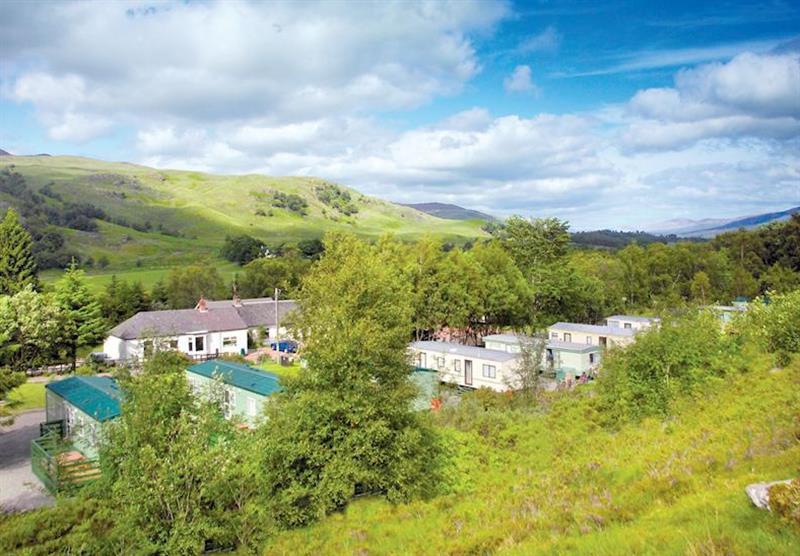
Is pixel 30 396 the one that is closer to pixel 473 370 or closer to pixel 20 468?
pixel 20 468

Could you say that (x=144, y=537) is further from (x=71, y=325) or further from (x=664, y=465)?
(x=71, y=325)

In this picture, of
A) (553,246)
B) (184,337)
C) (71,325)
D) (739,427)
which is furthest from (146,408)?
(553,246)

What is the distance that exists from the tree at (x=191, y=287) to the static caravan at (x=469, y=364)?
37576mm

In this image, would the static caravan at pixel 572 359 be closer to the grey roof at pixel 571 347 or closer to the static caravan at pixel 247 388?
the grey roof at pixel 571 347

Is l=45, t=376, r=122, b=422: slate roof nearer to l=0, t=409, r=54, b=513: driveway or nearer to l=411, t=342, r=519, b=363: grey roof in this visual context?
l=0, t=409, r=54, b=513: driveway

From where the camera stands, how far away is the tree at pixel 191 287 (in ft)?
217

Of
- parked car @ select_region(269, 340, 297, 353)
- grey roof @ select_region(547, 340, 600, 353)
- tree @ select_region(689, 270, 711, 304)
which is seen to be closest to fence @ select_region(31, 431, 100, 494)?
parked car @ select_region(269, 340, 297, 353)

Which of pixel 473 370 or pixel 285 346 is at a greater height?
pixel 285 346

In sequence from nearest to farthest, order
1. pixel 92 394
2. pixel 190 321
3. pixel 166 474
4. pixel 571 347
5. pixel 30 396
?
pixel 166 474 < pixel 92 394 < pixel 30 396 < pixel 571 347 < pixel 190 321

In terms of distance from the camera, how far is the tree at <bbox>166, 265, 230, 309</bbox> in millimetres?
66000

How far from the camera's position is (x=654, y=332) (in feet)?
75.6

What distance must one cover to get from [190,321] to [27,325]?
18667 mm

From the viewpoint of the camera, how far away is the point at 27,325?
3111 cm

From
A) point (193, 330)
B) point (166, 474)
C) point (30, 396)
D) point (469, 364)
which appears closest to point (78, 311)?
point (30, 396)
